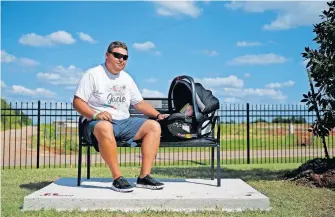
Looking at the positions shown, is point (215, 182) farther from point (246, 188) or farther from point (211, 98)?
point (211, 98)

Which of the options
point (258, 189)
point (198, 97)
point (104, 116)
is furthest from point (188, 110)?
point (258, 189)

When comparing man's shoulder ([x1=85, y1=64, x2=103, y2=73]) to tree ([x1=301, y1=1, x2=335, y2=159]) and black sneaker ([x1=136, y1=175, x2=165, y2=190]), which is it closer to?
black sneaker ([x1=136, y1=175, x2=165, y2=190])

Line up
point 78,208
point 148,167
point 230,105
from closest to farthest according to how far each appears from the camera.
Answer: point 78,208
point 148,167
point 230,105

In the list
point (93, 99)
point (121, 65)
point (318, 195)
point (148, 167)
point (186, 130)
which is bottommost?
point (318, 195)

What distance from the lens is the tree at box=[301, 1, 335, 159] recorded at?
871 centimetres

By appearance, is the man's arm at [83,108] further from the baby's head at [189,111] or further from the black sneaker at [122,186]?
the baby's head at [189,111]

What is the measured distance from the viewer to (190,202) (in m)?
5.58

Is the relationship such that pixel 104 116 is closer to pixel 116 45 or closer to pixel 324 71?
pixel 116 45

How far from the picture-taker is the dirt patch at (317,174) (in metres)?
8.34

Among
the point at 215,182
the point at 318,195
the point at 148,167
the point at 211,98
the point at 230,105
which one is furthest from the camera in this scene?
the point at 230,105

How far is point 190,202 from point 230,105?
10916mm

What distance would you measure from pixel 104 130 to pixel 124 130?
433mm

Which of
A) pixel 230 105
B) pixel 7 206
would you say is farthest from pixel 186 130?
pixel 230 105

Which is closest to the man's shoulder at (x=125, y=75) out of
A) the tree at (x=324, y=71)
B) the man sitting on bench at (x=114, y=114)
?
the man sitting on bench at (x=114, y=114)
